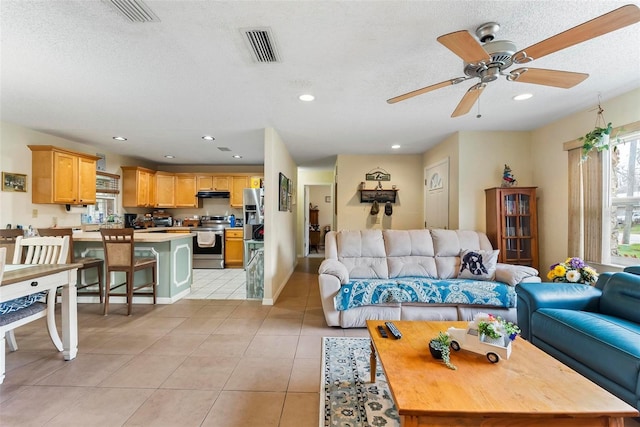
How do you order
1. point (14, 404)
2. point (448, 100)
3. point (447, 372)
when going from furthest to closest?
point (448, 100) → point (14, 404) → point (447, 372)

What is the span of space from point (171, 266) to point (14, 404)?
2.11m

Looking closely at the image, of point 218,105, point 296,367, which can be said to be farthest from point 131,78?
point 296,367

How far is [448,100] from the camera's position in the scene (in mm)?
2881

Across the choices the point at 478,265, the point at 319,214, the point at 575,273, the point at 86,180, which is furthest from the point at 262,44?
the point at 319,214

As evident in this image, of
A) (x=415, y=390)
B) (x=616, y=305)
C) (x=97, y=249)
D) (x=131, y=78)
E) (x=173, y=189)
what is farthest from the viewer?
(x=173, y=189)

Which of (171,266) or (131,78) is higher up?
(131,78)

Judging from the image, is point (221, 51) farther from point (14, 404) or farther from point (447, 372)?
point (14, 404)

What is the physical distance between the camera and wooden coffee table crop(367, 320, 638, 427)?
3.62 feet

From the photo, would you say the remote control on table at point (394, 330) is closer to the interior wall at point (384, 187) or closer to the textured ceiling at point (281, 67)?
the textured ceiling at point (281, 67)

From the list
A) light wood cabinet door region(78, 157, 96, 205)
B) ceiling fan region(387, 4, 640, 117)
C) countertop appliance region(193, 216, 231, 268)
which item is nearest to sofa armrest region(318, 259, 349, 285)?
ceiling fan region(387, 4, 640, 117)

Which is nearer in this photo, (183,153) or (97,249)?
(97,249)

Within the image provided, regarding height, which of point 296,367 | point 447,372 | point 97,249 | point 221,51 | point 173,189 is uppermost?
point 221,51

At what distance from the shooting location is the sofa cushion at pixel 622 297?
1999 mm

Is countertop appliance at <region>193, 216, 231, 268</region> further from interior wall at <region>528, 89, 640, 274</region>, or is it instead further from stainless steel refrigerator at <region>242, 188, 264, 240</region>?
interior wall at <region>528, 89, 640, 274</region>
